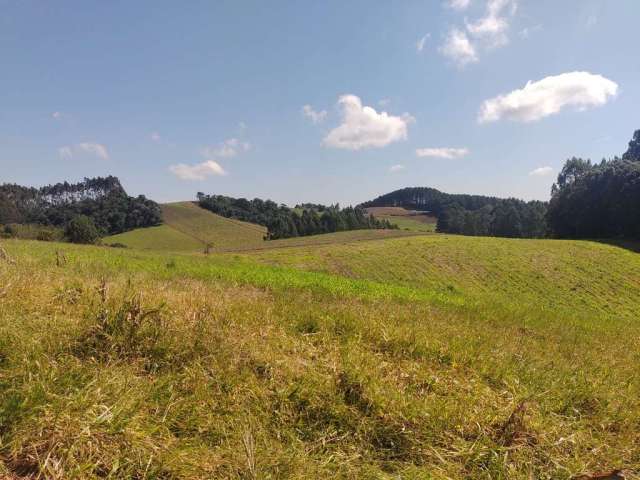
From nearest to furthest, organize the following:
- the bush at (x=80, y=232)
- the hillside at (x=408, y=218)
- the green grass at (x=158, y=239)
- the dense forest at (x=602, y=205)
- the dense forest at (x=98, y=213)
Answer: the dense forest at (x=602, y=205) → the bush at (x=80, y=232) → the green grass at (x=158, y=239) → the dense forest at (x=98, y=213) → the hillside at (x=408, y=218)

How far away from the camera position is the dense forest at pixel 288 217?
11049 centimetres

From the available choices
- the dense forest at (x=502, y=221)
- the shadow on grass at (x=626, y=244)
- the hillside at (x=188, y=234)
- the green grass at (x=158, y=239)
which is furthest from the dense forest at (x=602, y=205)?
the green grass at (x=158, y=239)

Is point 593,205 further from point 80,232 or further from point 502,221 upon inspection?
point 80,232

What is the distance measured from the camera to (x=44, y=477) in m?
2.25

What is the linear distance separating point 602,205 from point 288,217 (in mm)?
79398

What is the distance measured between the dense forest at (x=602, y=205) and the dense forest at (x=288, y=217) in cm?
6061

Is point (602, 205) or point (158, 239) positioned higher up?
point (602, 205)

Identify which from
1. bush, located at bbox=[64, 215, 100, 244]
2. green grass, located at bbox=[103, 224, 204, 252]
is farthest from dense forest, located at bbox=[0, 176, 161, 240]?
bush, located at bbox=[64, 215, 100, 244]

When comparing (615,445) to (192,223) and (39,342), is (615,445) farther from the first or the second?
(192,223)

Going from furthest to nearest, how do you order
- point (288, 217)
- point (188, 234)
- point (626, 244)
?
point (288, 217), point (188, 234), point (626, 244)

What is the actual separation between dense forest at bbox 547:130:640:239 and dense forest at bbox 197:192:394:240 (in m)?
60.6

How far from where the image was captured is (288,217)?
375 ft

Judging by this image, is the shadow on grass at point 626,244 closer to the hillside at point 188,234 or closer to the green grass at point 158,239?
the hillside at point 188,234

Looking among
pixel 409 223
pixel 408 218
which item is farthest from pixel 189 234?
pixel 408 218
